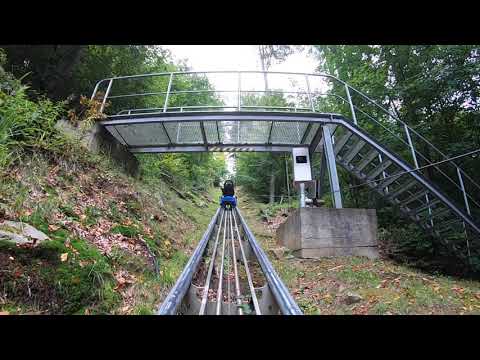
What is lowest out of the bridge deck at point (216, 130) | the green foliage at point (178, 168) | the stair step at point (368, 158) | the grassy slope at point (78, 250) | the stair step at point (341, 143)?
the grassy slope at point (78, 250)

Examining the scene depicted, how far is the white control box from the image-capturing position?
800 cm

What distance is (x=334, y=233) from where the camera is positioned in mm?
6059

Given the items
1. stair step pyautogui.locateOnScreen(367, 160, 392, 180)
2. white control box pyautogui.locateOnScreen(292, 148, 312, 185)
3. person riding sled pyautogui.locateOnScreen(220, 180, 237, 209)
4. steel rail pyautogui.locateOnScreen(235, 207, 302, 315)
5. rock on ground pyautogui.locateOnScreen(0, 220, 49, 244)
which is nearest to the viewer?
steel rail pyautogui.locateOnScreen(235, 207, 302, 315)

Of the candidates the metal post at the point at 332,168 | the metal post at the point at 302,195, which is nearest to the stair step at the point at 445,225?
the metal post at the point at 332,168

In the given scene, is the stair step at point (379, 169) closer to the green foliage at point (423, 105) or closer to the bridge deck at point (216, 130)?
the green foliage at point (423, 105)

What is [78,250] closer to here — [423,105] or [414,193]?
[414,193]

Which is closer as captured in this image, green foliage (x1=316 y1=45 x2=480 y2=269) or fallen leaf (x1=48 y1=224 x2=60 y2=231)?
fallen leaf (x1=48 y1=224 x2=60 y2=231)

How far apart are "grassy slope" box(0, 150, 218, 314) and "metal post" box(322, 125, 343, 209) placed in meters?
4.04

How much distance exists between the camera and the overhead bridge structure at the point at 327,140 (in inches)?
264

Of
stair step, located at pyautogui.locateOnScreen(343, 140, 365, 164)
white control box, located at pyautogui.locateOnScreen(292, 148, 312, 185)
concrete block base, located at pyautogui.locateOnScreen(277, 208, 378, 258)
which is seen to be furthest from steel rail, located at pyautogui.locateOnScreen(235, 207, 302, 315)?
stair step, located at pyautogui.locateOnScreen(343, 140, 365, 164)

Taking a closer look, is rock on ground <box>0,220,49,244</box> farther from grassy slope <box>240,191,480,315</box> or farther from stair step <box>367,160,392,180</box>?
stair step <box>367,160,392,180</box>

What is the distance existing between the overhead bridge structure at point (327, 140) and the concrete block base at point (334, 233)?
753 millimetres

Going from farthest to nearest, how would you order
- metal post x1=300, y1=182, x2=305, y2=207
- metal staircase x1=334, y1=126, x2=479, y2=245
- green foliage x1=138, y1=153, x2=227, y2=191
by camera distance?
green foliage x1=138, y1=153, x2=227, y2=191 < metal post x1=300, y1=182, x2=305, y2=207 < metal staircase x1=334, y1=126, x2=479, y2=245

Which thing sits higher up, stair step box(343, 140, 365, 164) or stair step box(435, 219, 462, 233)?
stair step box(343, 140, 365, 164)
